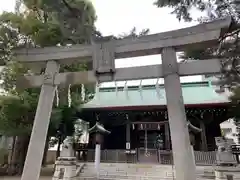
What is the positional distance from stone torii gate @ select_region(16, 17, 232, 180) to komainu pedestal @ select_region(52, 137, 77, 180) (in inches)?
191

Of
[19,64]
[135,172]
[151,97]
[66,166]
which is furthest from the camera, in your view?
[151,97]

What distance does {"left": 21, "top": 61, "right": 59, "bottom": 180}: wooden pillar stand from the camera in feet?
15.6

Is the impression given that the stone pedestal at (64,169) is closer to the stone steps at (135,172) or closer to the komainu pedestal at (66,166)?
the komainu pedestal at (66,166)

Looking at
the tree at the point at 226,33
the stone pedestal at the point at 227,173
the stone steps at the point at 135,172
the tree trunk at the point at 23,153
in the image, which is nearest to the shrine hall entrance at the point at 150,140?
the stone steps at the point at 135,172

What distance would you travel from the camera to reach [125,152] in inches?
496

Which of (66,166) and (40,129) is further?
(66,166)

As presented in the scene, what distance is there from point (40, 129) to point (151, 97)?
36.2 ft

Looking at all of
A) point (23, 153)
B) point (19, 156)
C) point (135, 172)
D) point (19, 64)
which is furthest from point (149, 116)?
point (19, 64)

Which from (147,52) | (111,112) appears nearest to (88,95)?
(111,112)

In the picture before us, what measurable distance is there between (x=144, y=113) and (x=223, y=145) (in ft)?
19.9

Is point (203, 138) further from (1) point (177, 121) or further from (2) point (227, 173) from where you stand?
(1) point (177, 121)

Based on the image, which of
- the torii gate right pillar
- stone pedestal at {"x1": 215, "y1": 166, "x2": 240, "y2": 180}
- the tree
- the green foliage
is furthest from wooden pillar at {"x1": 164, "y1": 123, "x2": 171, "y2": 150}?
the torii gate right pillar

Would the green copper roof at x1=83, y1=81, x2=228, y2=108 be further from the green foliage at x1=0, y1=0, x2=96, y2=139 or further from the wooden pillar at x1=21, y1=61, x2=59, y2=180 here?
the wooden pillar at x1=21, y1=61, x2=59, y2=180

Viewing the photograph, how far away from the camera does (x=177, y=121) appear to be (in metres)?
4.42
